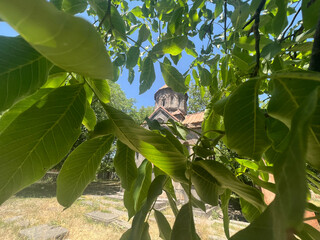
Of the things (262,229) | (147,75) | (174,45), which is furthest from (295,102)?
(147,75)

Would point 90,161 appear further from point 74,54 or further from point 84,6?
point 84,6

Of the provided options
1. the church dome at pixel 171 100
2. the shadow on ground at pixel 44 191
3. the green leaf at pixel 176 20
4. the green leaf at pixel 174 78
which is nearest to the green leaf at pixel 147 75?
the green leaf at pixel 174 78

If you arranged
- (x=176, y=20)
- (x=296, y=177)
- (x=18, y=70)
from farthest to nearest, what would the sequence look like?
(x=176, y=20) → (x=18, y=70) → (x=296, y=177)

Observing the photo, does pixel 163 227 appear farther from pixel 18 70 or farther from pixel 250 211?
pixel 18 70

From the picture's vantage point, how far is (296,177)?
116 mm

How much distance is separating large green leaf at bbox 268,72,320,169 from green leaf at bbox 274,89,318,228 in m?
0.13

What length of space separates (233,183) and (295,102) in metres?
0.16

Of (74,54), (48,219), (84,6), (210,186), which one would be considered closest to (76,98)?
(74,54)

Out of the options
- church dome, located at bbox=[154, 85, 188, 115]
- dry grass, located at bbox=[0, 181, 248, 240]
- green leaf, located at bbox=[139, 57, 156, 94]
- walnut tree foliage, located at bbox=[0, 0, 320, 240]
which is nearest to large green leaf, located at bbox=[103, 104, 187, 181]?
walnut tree foliage, located at bbox=[0, 0, 320, 240]

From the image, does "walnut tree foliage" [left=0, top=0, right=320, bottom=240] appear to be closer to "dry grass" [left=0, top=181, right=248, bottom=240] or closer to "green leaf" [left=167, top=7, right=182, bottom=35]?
"green leaf" [left=167, top=7, right=182, bottom=35]

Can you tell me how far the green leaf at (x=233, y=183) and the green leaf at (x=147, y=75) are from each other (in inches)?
24.2

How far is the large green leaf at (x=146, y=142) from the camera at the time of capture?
29 cm

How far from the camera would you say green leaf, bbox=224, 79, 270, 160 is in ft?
1.04

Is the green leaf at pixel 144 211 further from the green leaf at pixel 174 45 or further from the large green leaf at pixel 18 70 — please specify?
the green leaf at pixel 174 45
